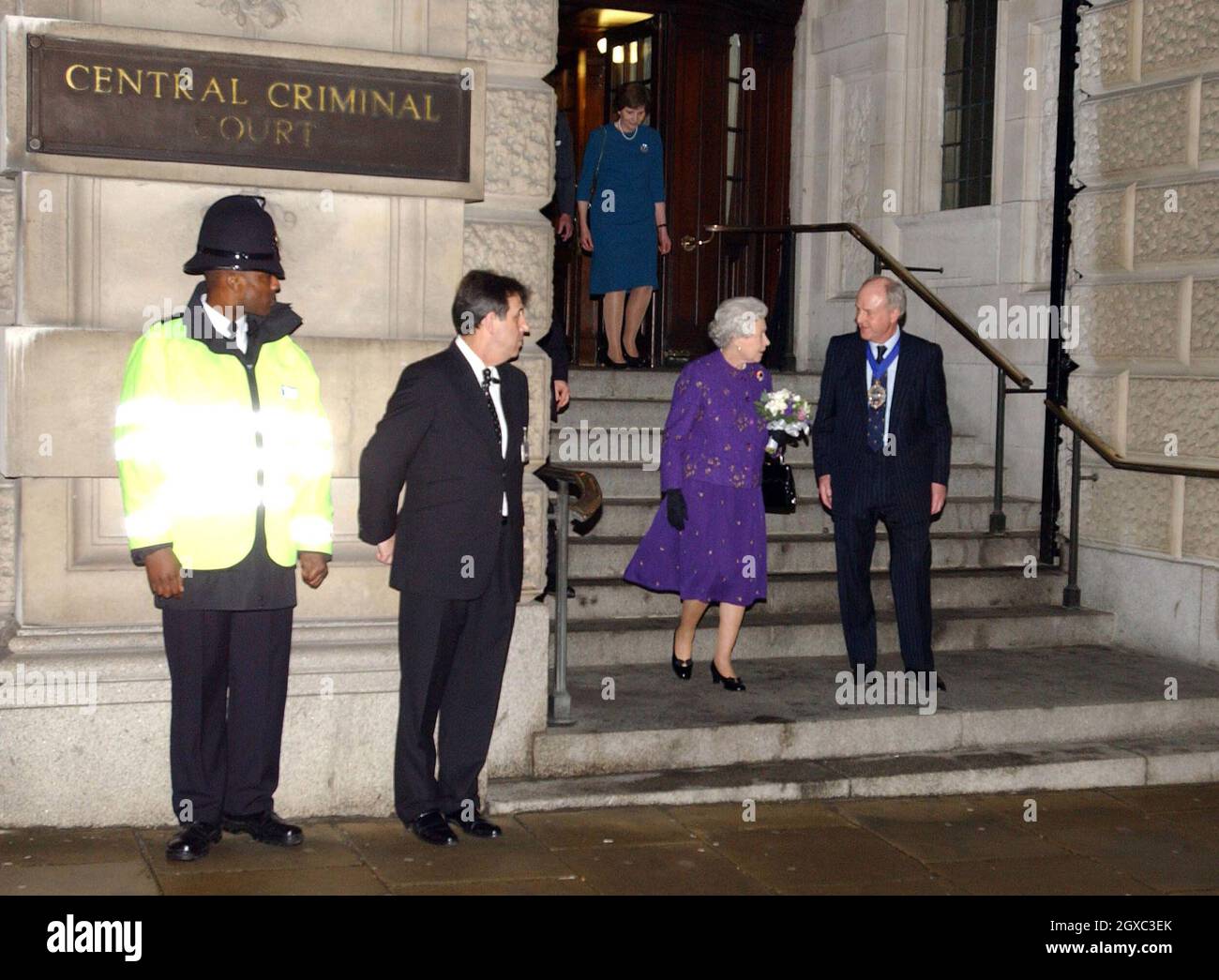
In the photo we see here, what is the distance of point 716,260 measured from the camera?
42.2 ft

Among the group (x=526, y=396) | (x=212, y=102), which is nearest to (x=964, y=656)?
(x=526, y=396)

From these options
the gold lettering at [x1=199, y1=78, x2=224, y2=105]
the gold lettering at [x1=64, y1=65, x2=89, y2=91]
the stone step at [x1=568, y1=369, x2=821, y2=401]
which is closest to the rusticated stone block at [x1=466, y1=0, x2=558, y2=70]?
the gold lettering at [x1=199, y1=78, x2=224, y2=105]

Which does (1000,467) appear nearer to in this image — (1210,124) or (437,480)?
(1210,124)

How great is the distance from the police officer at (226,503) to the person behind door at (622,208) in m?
5.51

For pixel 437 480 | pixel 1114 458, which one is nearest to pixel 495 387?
pixel 437 480

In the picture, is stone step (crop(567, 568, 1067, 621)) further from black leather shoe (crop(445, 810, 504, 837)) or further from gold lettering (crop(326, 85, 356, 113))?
gold lettering (crop(326, 85, 356, 113))

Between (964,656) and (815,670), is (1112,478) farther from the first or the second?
(815,670)

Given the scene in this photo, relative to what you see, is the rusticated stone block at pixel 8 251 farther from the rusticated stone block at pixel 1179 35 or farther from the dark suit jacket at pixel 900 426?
the rusticated stone block at pixel 1179 35

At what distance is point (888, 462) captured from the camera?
7.92m

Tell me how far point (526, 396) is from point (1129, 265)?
15.2 feet

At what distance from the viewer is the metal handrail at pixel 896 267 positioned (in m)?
9.89

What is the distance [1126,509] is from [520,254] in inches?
175

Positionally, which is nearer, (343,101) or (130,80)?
(130,80)

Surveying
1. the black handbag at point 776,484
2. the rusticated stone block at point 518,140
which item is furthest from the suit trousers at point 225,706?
the black handbag at point 776,484
